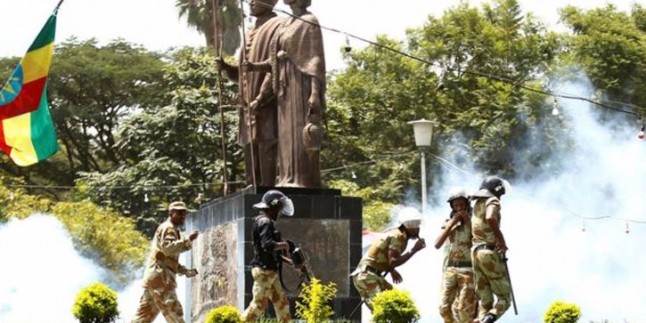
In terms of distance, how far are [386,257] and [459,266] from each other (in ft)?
2.94

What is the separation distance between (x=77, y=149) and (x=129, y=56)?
320 cm

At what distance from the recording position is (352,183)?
48250 millimetres

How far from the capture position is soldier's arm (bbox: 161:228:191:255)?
19.9 meters

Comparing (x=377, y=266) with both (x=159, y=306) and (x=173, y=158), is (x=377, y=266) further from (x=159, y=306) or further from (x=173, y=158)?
(x=173, y=158)

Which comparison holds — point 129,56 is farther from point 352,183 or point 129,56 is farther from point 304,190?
point 304,190

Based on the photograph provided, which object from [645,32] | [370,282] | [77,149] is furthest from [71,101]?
A: [370,282]

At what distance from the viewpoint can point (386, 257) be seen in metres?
20.2

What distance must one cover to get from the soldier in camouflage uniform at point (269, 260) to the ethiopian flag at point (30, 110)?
4.42 meters

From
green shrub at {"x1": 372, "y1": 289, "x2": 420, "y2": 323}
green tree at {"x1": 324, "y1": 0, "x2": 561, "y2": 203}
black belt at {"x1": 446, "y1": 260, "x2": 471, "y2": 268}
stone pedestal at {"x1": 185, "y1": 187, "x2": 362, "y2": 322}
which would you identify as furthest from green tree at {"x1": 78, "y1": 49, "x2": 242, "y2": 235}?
green shrub at {"x1": 372, "y1": 289, "x2": 420, "y2": 323}

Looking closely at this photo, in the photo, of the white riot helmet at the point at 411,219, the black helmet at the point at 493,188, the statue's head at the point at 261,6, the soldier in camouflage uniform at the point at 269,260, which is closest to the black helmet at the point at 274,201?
the soldier in camouflage uniform at the point at 269,260

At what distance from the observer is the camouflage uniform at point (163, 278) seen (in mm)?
20047

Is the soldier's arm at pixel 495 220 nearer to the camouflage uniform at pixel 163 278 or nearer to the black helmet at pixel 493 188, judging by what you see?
the black helmet at pixel 493 188

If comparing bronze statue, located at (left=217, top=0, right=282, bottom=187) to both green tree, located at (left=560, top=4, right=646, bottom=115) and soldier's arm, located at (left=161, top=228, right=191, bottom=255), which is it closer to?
soldier's arm, located at (left=161, top=228, right=191, bottom=255)

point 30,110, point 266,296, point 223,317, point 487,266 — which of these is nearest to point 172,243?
point 266,296
